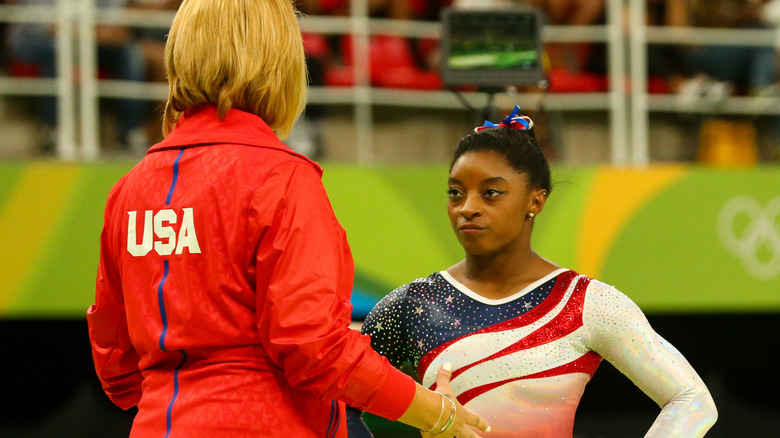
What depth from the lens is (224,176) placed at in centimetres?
144

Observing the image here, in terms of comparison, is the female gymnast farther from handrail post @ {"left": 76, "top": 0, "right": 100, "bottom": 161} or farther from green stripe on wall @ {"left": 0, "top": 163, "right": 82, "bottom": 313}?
handrail post @ {"left": 76, "top": 0, "right": 100, "bottom": 161}

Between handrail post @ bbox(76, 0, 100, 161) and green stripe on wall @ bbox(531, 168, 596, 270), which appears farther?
handrail post @ bbox(76, 0, 100, 161)

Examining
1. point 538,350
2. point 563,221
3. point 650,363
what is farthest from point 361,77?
point 650,363

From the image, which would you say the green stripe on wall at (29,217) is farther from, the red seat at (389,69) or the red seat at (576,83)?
the red seat at (576,83)

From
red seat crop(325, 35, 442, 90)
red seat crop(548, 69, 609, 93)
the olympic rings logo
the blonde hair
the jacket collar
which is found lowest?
the olympic rings logo

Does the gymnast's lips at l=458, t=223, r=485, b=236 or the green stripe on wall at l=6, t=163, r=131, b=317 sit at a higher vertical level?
the gymnast's lips at l=458, t=223, r=485, b=236

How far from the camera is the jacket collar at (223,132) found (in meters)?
1.48

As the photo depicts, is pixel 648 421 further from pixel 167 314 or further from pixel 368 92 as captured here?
pixel 167 314

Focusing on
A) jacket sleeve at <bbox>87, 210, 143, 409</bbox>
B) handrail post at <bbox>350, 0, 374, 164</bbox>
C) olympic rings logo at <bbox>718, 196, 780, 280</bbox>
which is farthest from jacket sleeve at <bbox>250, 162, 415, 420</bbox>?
handrail post at <bbox>350, 0, 374, 164</bbox>

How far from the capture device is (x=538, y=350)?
1828 mm

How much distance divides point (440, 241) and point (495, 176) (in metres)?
2.04

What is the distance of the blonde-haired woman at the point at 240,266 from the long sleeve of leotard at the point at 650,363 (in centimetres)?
38

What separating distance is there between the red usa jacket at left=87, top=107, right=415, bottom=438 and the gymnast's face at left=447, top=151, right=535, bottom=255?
42 centimetres

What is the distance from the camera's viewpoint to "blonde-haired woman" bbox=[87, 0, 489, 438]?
1399 millimetres
